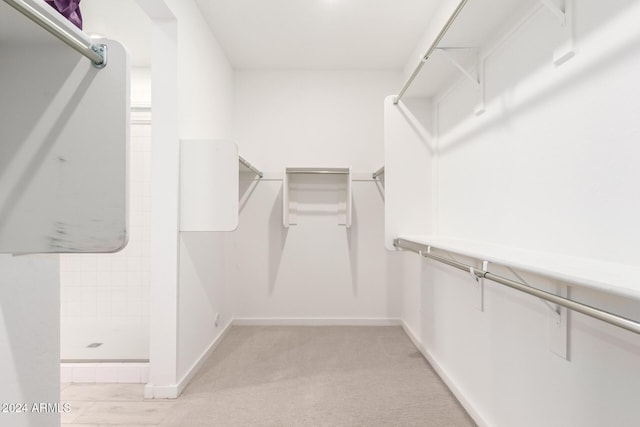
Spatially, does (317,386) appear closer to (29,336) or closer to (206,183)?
(206,183)

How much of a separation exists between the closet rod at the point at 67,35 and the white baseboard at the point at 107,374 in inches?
85.9

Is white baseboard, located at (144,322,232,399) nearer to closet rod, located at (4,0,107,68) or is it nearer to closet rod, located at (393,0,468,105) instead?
closet rod, located at (4,0,107,68)

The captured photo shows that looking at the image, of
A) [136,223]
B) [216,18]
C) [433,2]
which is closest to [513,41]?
[433,2]

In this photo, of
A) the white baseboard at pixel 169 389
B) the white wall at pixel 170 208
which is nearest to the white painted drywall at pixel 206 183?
the white wall at pixel 170 208

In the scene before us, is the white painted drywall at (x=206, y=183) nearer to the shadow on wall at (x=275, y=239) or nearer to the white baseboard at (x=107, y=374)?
the white baseboard at (x=107, y=374)

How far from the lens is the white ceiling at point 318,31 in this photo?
8.24 feet

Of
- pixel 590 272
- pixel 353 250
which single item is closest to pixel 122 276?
pixel 353 250

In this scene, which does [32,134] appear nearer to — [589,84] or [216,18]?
[589,84]

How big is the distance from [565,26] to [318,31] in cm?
203

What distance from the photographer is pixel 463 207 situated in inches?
80.7

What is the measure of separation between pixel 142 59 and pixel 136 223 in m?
1.53

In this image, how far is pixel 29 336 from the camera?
107cm

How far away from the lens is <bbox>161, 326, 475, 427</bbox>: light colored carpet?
1912mm

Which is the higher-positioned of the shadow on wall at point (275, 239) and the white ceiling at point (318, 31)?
the white ceiling at point (318, 31)
